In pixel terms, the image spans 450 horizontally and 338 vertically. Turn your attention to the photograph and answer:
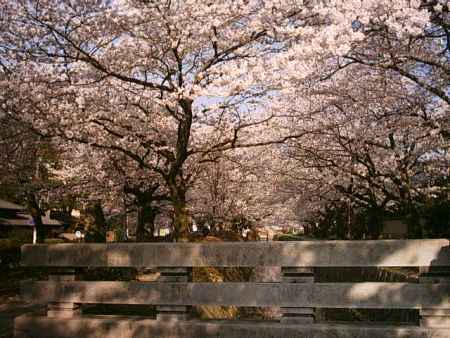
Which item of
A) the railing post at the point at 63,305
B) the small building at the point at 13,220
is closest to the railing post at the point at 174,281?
the railing post at the point at 63,305

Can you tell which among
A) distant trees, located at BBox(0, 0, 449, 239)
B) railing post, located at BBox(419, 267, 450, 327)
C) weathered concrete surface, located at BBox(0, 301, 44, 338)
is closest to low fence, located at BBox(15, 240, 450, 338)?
railing post, located at BBox(419, 267, 450, 327)

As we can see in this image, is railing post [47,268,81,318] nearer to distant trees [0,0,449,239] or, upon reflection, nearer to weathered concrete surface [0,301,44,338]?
weathered concrete surface [0,301,44,338]

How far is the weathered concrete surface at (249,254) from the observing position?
5.56 metres

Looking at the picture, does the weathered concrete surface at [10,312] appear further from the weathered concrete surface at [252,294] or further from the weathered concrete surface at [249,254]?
the weathered concrete surface at [249,254]

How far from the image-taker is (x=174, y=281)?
20.5 ft

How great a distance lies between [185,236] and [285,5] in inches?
188

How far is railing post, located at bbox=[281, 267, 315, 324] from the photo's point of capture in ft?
19.3

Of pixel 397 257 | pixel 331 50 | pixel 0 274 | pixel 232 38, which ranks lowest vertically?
pixel 0 274

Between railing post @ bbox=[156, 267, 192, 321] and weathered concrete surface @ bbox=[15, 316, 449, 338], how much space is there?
9cm

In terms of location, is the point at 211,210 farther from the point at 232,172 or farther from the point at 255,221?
the point at 255,221

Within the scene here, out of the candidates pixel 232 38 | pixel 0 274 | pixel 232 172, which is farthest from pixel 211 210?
pixel 232 38

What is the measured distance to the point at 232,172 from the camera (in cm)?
2278

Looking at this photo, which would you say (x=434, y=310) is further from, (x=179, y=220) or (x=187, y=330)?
(x=179, y=220)

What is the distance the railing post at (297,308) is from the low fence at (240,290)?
0.01 m
